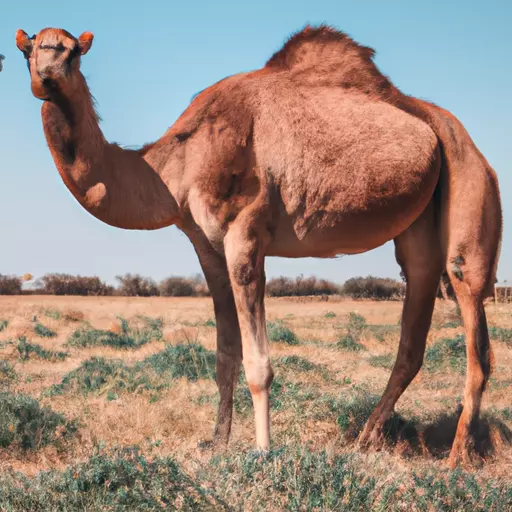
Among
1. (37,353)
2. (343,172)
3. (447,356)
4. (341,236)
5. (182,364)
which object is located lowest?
(37,353)

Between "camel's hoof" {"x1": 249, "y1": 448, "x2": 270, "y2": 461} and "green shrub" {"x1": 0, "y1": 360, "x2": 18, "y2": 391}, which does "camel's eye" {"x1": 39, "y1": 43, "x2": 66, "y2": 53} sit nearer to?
"camel's hoof" {"x1": 249, "y1": 448, "x2": 270, "y2": 461}

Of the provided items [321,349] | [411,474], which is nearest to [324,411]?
[411,474]

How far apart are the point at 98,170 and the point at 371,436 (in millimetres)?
3286

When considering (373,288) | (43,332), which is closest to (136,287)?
(373,288)

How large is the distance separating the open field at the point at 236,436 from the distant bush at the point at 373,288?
3066cm

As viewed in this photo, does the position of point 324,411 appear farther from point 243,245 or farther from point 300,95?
point 300,95

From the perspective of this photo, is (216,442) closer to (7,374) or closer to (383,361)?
(7,374)

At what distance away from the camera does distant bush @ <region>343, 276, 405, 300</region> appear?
46.2m

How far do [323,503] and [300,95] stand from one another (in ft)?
10.6

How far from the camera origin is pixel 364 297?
45812 mm

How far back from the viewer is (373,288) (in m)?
47.2

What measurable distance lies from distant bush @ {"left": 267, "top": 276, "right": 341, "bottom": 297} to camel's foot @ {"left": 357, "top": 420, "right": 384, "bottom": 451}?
40.9m

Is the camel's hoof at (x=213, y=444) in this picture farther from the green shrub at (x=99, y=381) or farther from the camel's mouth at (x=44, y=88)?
the camel's mouth at (x=44, y=88)

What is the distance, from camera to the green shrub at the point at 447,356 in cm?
1222
